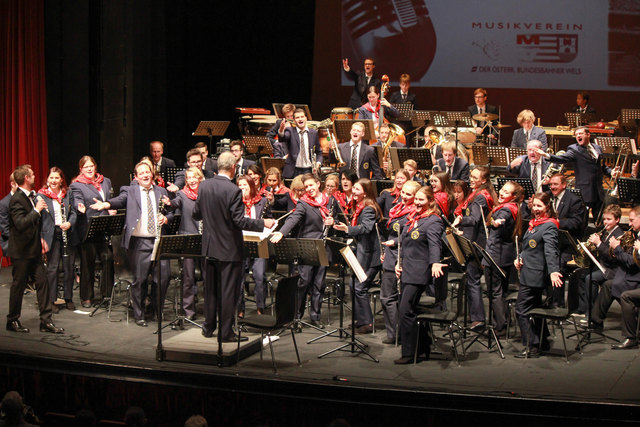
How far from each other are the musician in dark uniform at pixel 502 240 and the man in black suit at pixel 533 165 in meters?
2.10

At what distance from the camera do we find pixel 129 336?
8789mm

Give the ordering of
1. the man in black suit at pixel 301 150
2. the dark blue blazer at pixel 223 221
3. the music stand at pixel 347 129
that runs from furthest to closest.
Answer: the man in black suit at pixel 301 150 < the music stand at pixel 347 129 < the dark blue blazer at pixel 223 221

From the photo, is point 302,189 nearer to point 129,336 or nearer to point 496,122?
point 129,336

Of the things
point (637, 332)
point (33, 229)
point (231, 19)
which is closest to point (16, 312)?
point (33, 229)

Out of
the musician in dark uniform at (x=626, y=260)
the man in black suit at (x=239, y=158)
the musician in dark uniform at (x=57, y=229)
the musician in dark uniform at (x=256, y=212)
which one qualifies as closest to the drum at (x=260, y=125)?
the man in black suit at (x=239, y=158)

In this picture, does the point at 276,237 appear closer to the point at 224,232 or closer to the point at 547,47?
the point at 224,232

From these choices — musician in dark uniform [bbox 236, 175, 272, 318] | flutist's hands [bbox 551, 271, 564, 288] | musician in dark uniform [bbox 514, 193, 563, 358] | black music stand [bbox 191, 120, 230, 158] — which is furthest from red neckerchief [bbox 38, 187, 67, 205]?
flutist's hands [bbox 551, 271, 564, 288]

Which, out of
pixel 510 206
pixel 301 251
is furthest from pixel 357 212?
pixel 510 206

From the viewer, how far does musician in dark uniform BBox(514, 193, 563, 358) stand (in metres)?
7.97

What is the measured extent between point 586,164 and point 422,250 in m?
4.07

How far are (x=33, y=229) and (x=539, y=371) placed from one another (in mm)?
5368

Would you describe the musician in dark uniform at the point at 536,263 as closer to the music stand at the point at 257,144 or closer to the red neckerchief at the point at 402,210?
the red neckerchief at the point at 402,210

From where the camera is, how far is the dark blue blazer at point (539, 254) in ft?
26.1

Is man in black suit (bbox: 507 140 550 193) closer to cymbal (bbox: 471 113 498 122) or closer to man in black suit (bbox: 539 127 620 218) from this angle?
man in black suit (bbox: 539 127 620 218)
